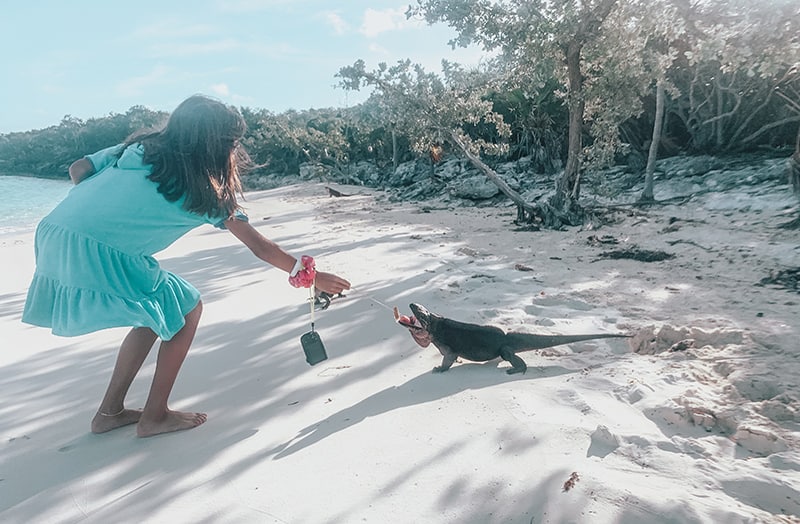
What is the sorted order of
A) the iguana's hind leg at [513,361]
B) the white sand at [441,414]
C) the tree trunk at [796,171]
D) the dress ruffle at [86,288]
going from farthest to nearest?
the tree trunk at [796,171] < the iguana's hind leg at [513,361] < the dress ruffle at [86,288] < the white sand at [441,414]

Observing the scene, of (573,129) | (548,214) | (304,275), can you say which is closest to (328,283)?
(304,275)

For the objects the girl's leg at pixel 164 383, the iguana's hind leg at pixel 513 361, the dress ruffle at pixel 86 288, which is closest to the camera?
the dress ruffle at pixel 86 288

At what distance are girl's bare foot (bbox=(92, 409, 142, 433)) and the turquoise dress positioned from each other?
1.94 ft

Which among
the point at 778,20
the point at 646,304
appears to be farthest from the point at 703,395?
the point at 778,20

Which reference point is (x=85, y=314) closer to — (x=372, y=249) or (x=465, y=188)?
(x=372, y=249)

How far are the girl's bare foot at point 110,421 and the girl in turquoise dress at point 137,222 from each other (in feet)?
1.93

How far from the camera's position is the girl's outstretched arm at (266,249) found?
7.74 feet

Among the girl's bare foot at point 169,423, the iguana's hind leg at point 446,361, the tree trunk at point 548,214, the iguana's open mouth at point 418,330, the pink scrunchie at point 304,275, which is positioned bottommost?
the tree trunk at point 548,214

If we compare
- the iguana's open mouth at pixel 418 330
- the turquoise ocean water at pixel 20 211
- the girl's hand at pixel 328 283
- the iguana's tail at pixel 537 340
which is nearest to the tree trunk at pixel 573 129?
the iguana's tail at pixel 537 340

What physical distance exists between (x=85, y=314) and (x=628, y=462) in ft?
7.42

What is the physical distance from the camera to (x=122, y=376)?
2549 millimetres

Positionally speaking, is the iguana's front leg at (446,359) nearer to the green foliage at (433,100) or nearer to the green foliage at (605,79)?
the green foliage at (605,79)

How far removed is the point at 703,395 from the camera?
8.38 feet

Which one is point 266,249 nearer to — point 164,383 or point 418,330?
point 164,383
